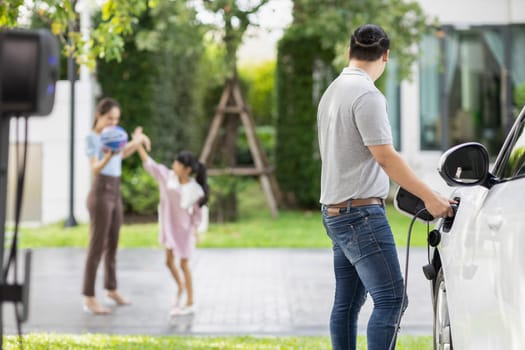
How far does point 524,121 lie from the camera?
4.11 metres

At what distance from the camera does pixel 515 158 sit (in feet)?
12.7

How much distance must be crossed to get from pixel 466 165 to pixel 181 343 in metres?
3.39

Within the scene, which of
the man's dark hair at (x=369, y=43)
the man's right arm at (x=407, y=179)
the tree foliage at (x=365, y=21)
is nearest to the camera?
the man's right arm at (x=407, y=179)

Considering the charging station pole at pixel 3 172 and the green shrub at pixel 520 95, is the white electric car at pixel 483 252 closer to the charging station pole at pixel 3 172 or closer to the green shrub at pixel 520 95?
the charging station pole at pixel 3 172

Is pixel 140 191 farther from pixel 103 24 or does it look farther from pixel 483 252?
pixel 483 252

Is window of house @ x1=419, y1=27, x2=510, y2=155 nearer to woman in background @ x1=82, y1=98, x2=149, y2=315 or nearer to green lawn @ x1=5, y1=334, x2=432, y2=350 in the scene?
woman in background @ x1=82, y1=98, x2=149, y2=315

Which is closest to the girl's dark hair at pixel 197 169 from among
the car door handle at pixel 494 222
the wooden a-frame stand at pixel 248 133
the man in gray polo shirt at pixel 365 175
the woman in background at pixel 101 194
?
the woman in background at pixel 101 194

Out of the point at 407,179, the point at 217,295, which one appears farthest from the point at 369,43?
the point at 217,295

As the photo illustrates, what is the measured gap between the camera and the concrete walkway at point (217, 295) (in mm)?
7977

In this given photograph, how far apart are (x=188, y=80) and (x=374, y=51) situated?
1441 centimetres

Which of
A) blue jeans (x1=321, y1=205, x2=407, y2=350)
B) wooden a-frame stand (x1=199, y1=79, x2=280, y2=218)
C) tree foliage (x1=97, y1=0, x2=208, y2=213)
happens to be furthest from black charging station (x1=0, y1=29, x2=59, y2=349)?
wooden a-frame stand (x1=199, y1=79, x2=280, y2=218)

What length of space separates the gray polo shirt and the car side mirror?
0.47m

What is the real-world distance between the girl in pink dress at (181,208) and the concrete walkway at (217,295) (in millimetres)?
408

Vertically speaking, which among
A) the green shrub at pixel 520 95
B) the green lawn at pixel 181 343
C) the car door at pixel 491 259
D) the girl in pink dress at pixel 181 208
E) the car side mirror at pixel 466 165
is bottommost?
the green lawn at pixel 181 343
